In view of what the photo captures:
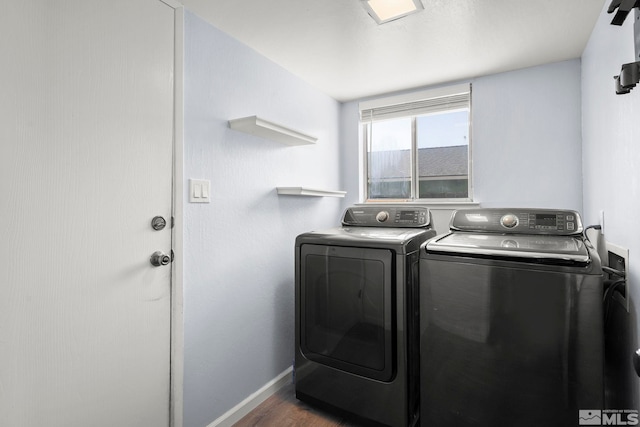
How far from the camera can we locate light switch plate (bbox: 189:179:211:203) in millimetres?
1669

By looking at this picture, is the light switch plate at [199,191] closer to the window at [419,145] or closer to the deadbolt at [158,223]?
the deadbolt at [158,223]

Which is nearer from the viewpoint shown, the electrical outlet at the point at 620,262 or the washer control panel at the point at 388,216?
the electrical outlet at the point at 620,262

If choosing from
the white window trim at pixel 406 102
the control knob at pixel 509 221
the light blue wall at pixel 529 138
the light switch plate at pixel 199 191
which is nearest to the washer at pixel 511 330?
the control knob at pixel 509 221

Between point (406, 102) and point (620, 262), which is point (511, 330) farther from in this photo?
point (406, 102)

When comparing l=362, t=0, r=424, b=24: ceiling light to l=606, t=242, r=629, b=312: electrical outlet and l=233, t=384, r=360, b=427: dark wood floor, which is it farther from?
l=233, t=384, r=360, b=427: dark wood floor

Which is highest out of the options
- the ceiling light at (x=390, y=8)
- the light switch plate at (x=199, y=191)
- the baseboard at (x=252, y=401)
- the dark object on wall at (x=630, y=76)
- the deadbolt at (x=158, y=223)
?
the ceiling light at (x=390, y=8)

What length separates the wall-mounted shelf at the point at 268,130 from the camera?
1.81 metres

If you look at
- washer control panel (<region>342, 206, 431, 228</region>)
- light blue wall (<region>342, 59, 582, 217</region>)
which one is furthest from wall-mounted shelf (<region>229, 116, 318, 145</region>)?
light blue wall (<region>342, 59, 582, 217</region>)

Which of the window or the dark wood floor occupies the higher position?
the window

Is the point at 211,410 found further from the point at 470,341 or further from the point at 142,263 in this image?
the point at 470,341

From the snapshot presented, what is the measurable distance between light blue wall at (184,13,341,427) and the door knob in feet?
0.38

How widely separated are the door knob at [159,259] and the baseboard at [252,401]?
0.95 metres

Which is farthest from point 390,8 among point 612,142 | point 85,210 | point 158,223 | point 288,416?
point 288,416

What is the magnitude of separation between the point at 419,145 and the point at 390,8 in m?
1.45
